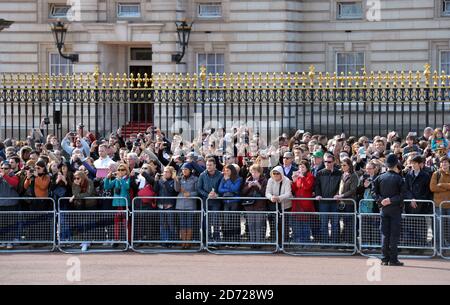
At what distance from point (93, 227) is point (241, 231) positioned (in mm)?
2587

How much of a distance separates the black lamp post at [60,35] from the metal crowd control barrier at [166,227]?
57.8 feet

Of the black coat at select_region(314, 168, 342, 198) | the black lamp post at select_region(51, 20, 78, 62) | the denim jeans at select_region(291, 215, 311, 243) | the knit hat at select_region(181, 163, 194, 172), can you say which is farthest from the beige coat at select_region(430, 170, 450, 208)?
the black lamp post at select_region(51, 20, 78, 62)

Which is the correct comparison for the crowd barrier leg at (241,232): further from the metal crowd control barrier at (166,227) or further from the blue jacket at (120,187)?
the blue jacket at (120,187)

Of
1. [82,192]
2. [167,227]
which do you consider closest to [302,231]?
[167,227]

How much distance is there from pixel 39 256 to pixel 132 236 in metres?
1.65

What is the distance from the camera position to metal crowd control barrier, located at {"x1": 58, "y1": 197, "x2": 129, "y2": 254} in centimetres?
2517

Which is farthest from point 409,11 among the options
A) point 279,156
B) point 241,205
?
point 241,205

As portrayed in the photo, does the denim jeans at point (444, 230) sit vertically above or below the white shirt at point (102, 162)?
below

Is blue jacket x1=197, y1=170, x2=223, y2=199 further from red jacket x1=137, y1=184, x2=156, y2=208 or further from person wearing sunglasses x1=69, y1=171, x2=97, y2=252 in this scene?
person wearing sunglasses x1=69, y1=171, x2=97, y2=252

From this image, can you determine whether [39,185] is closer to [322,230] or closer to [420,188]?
[322,230]

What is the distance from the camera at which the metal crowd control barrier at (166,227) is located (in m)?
25.1

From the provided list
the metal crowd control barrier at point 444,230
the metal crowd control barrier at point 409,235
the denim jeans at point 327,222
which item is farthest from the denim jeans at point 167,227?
the metal crowd control barrier at point 444,230

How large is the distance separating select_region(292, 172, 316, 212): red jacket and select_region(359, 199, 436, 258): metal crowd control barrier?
0.95 metres

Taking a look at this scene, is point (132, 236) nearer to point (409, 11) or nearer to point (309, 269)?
point (309, 269)
